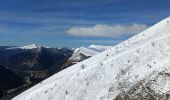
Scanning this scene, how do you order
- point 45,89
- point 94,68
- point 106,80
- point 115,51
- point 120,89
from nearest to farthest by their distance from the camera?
point 120,89
point 106,80
point 94,68
point 45,89
point 115,51

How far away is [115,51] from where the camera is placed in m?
41.2

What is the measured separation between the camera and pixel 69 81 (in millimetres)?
36750

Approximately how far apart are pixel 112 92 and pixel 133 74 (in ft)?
8.34

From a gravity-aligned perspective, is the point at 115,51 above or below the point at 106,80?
above

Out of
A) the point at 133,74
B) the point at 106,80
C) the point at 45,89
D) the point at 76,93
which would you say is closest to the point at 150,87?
the point at 133,74

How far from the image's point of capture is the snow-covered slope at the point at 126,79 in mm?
28250

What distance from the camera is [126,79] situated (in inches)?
1219

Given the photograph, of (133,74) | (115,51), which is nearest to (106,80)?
(133,74)

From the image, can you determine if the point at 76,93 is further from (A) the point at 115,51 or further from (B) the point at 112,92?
(A) the point at 115,51

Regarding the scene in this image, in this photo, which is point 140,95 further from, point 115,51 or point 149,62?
point 115,51

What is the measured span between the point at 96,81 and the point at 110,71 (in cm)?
174

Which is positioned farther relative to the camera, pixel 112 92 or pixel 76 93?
pixel 76 93

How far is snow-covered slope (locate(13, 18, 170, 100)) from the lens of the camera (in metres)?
28.2

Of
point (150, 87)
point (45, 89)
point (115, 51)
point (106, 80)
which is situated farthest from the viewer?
point (115, 51)
